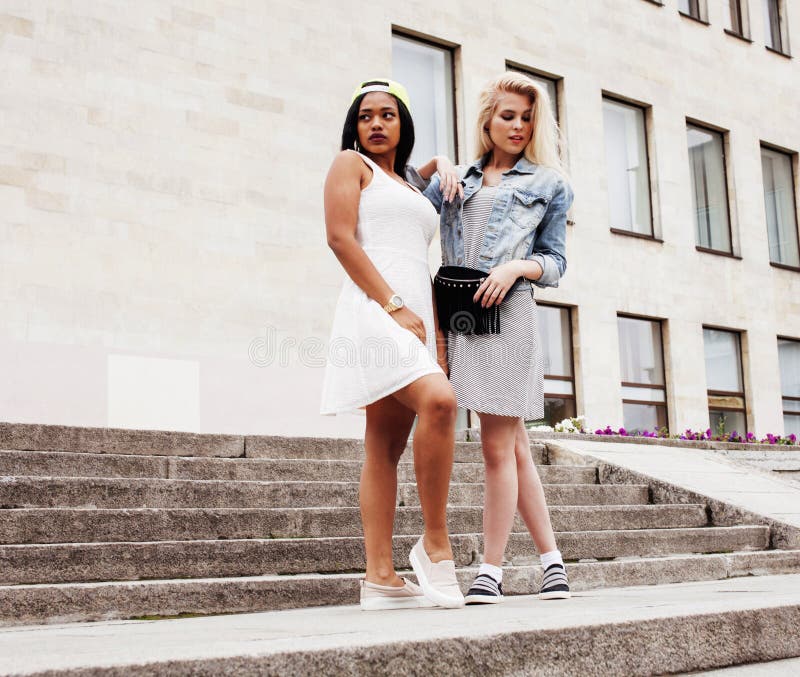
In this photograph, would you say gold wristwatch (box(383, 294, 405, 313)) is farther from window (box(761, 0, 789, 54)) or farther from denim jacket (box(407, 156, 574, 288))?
window (box(761, 0, 789, 54))

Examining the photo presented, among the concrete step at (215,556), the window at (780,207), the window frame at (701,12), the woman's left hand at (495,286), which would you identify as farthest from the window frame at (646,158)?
the woman's left hand at (495,286)

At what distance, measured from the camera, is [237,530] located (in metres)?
5.12

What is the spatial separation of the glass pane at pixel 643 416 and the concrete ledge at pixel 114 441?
9.93 metres

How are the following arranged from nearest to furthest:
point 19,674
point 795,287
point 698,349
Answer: point 19,674 < point 698,349 < point 795,287

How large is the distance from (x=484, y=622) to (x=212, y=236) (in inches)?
361

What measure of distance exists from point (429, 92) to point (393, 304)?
11335 millimetres

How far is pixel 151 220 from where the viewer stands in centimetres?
1136

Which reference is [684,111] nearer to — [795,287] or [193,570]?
[795,287]

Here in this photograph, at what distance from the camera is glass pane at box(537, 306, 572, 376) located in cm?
1520

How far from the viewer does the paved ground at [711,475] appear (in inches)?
295

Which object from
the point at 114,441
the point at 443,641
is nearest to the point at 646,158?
the point at 114,441

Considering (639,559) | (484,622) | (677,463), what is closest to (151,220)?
(677,463)

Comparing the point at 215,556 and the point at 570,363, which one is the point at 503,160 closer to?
the point at 215,556

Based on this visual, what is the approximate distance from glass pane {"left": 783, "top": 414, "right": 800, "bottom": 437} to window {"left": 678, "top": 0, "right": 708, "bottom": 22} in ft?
22.0
